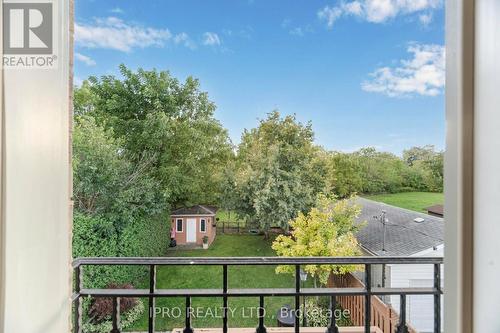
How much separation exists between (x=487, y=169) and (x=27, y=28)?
4.26ft

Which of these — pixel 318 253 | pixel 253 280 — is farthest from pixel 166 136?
pixel 318 253

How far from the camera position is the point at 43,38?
2.72 ft

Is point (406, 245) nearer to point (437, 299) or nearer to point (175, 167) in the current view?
point (437, 299)

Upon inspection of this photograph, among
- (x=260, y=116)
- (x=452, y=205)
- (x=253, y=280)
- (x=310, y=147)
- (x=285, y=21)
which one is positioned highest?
(x=285, y=21)

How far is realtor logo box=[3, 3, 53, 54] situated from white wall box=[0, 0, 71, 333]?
1.5 inches

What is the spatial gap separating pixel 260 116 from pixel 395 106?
0.93 m

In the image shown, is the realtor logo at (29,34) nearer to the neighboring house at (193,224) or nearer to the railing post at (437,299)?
the neighboring house at (193,224)

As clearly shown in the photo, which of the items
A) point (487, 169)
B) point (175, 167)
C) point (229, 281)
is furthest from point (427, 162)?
point (175, 167)

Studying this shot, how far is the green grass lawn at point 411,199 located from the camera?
153 centimetres

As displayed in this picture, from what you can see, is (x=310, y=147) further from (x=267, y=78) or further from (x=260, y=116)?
(x=267, y=78)

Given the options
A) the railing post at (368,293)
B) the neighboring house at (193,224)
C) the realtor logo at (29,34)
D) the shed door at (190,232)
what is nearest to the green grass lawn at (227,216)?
the neighboring house at (193,224)

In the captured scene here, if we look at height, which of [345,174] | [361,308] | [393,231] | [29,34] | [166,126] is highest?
[29,34]

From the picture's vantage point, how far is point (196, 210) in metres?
1.93

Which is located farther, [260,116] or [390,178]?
[260,116]
